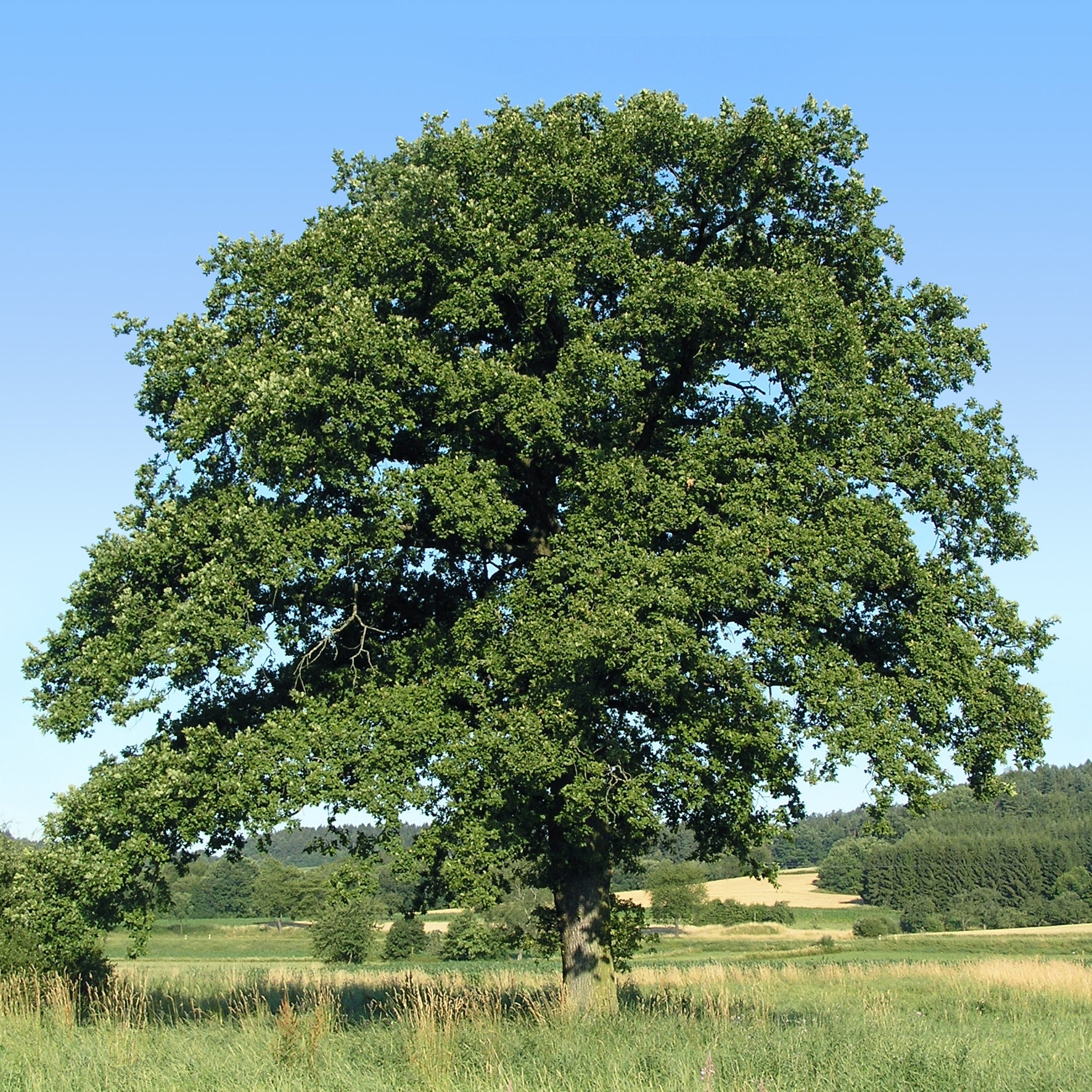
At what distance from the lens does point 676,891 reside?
91938 millimetres

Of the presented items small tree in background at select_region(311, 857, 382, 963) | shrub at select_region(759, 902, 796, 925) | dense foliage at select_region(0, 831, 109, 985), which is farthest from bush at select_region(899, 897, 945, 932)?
dense foliage at select_region(0, 831, 109, 985)

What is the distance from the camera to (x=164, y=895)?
18.8m

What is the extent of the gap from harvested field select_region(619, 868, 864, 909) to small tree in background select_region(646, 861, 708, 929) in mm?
2659

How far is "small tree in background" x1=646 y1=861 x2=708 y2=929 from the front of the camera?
89.5 m

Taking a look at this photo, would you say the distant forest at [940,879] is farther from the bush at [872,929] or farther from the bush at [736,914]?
the bush at [872,929]

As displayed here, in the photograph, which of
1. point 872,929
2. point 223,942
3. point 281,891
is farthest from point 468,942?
point 281,891

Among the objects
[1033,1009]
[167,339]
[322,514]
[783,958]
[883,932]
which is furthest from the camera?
[883,932]

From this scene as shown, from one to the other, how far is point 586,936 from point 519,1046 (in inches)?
249

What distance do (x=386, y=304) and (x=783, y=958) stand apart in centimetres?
5056

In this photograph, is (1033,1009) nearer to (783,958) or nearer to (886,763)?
(886,763)

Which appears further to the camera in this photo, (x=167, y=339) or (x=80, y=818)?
(x=167, y=339)

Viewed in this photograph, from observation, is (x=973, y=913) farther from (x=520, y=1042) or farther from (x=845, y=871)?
(x=520, y=1042)

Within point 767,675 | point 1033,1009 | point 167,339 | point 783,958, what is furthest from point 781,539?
point 783,958

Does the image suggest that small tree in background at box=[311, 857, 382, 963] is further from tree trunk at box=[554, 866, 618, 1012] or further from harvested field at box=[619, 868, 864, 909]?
harvested field at box=[619, 868, 864, 909]
